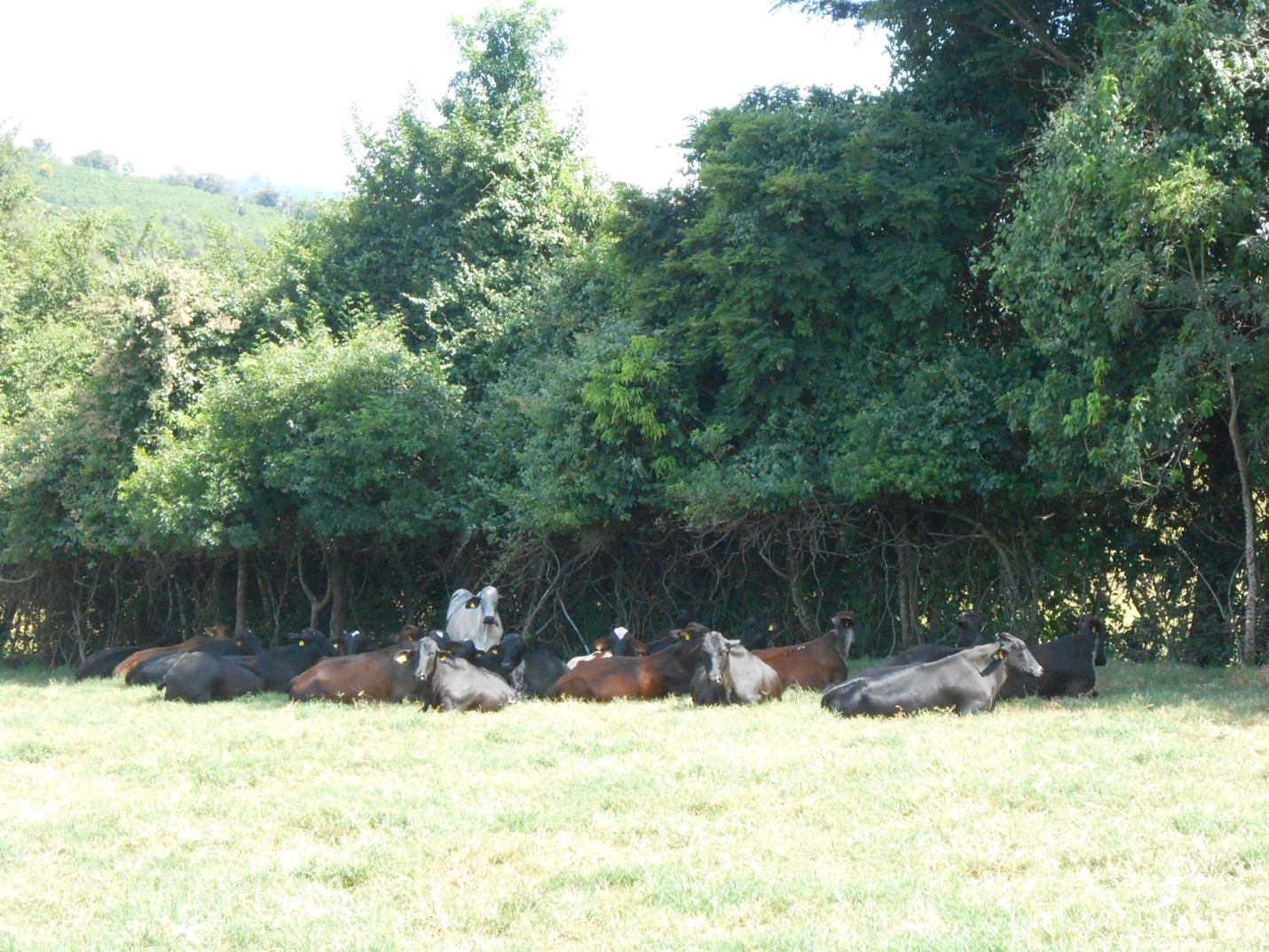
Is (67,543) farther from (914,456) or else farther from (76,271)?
(914,456)

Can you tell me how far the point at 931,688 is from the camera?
1059 centimetres

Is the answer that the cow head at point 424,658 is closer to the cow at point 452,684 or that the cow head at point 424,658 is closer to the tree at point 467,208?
the cow at point 452,684

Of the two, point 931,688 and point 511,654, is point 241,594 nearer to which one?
point 511,654

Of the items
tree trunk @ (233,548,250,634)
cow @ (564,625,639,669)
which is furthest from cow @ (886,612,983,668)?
tree trunk @ (233,548,250,634)

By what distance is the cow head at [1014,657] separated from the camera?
11.1m

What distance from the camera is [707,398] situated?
56.4 ft

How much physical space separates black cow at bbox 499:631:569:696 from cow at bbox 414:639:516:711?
40.5 inches

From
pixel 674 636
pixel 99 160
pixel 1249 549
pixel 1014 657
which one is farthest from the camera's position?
pixel 99 160

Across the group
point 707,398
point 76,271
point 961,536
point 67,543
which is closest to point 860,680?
point 961,536

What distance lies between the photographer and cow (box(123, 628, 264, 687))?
16.8m

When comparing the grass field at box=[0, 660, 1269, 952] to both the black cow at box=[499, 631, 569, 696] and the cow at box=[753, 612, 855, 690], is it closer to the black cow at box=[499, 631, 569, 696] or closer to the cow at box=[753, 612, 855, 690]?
the cow at box=[753, 612, 855, 690]

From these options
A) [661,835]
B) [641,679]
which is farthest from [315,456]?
[661,835]

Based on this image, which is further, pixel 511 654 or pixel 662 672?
pixel 511 654

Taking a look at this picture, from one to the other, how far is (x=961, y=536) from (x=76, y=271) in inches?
972
